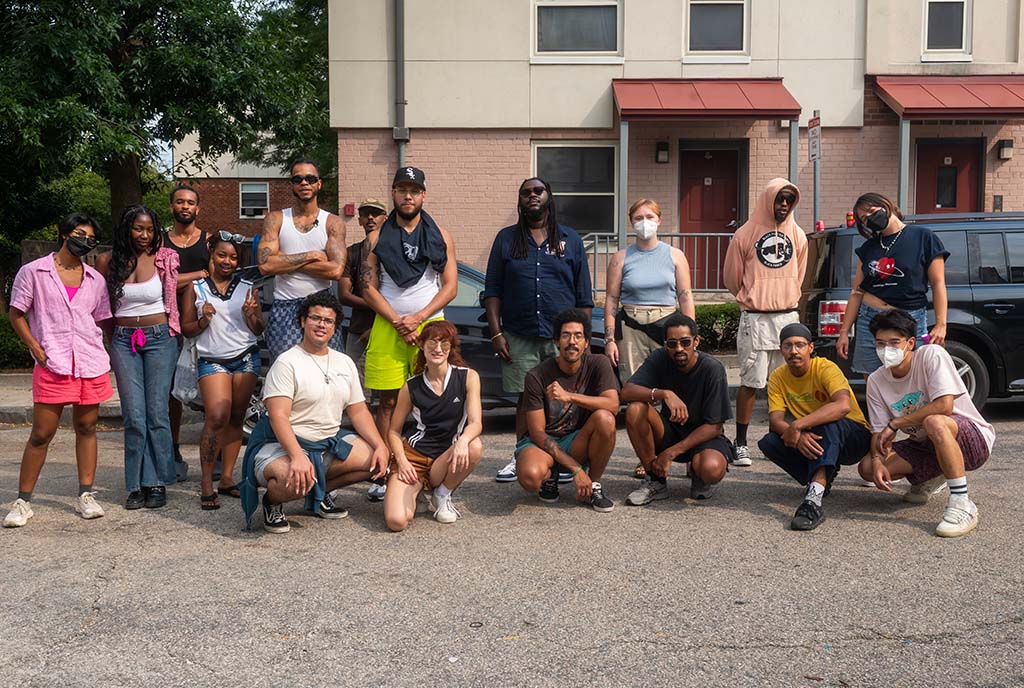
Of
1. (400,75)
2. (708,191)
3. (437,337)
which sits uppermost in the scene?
(400,75)

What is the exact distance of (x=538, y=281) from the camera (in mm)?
6746

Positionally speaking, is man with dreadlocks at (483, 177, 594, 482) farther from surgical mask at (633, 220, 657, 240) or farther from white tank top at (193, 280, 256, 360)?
white tank top at (193, 280, 256, 360)

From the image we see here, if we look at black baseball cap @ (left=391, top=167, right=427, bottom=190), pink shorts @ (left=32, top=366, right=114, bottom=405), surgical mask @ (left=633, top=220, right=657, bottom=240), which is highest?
black baseball cap @ (left=391, top=167, right=427, bottom=190)

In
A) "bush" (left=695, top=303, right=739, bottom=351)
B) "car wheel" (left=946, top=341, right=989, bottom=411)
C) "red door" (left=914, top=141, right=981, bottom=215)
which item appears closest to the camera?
"car wheel" (left=946, top=341, right=989, bottom=411)

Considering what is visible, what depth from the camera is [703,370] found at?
21.1 feet

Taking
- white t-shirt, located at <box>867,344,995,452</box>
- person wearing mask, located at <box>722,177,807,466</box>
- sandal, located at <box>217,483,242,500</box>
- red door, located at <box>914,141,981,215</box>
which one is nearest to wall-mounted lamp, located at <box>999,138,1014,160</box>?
red door, located at <box>914,141,981,215</box>

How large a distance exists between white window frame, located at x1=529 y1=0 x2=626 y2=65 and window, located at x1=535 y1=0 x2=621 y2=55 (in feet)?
0.05

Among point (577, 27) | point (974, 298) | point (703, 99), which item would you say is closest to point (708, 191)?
point (703, 99)

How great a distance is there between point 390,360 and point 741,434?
2.74 m

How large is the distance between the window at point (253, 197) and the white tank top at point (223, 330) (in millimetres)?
36470

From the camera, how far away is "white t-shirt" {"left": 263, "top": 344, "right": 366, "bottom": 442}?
5859 millimetres

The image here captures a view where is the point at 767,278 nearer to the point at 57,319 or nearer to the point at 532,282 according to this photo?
the point at 532,282

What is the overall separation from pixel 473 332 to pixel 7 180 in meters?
9.58

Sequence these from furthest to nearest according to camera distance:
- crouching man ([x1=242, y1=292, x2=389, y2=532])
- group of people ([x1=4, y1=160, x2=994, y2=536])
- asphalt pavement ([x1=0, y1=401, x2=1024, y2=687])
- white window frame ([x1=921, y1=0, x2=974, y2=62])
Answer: white window frame ([x1=921, y1=0, x2=974, y2=62]), group of people ([x1=4, y1=160, x2=994, y2=536]), crouching man ([x1=242, y1=292, x2=389, y2=532]), asphalt pavement ([x1=0, y1=401, x2=1024, y2=687])
